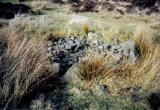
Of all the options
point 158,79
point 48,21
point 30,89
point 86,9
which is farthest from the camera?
point 86,9

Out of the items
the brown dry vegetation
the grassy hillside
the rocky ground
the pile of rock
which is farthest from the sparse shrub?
the brown dry vegetation

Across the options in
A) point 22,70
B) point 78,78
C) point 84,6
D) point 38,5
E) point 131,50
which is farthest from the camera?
point 84,6

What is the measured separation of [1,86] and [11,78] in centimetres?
25

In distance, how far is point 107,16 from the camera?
15.0 metres

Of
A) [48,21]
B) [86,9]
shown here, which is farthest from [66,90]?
[86,9]

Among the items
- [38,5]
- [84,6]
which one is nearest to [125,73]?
[84,6]

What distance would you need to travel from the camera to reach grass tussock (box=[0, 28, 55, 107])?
15.8ft

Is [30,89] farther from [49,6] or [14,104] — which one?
[49,6]

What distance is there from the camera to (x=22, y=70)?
5070 millimetres

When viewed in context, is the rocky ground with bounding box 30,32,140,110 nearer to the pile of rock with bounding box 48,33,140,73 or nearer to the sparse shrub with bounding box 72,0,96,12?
the pile of rock with bounding box 48,33,140,73

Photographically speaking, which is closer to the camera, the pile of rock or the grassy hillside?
the grassy hillside

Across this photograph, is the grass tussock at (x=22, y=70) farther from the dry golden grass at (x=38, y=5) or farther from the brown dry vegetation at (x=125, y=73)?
the dry golden grass at (x=38, y=5)

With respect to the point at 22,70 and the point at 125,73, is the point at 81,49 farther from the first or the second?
the point at 22,70

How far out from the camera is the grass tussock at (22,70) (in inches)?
189
